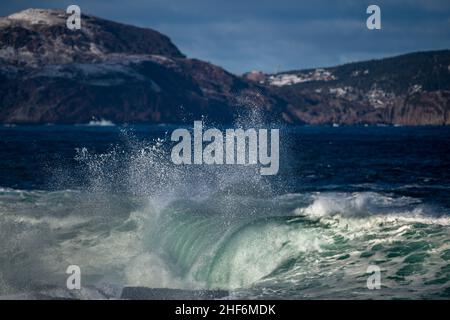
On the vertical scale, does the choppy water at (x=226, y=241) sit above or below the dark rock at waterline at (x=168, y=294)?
above

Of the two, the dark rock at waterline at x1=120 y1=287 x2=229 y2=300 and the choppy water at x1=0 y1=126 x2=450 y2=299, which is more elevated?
the choppy water at x1=0 y1=126 x2=450 y2=299

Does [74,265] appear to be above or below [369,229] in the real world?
below

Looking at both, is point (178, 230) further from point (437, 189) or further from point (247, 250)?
point (437, 189)

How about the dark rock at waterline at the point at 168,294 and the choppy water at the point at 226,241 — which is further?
the choppy water at the point at 226,241

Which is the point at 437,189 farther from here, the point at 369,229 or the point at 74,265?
the point at 74,265

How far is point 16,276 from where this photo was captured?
18.5 m

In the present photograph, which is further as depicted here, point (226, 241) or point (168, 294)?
point (226, 241)

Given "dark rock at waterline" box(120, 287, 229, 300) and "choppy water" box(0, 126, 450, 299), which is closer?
"dark rock at waterline" box(120, 287, 229, 300)

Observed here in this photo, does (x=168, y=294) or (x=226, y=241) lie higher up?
(x=226, y=241)
